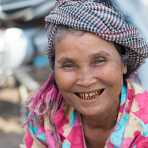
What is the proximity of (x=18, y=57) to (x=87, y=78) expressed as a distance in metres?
2.84

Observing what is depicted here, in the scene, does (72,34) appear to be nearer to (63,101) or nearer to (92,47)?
(92,47)

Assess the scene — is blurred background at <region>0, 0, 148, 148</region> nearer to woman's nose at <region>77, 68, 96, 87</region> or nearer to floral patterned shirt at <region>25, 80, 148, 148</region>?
floral patterned shirt at <region>25, 80, 148, 148</region>

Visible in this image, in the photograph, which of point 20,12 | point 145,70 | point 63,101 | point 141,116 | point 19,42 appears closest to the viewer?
point 141,116

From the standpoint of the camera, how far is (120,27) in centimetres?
242

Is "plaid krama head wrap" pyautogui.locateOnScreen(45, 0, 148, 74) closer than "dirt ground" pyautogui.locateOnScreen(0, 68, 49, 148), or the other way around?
"plaid krama head wrap" pyautogui.locateOnScreen(45, 0, 148, 74)

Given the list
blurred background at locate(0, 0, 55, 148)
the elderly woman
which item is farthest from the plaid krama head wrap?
blurred background at locate(0, 0, 55, 148)

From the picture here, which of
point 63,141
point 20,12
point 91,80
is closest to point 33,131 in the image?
point 63,141

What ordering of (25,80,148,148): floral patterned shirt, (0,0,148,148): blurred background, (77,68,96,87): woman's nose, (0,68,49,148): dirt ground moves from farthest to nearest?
(0,0,148,148): blurred background
(0,68,49,148): dirt ground
(25,80,148,148): floral patterned shirt
(77,68,96,87): woman's nose

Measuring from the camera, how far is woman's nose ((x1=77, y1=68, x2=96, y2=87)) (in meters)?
2.38

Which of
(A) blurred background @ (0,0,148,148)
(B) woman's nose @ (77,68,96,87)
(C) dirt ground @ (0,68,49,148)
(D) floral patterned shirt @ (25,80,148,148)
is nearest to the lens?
(B) woman's nose @ (77,68,96,87)

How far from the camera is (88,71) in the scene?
2.38m

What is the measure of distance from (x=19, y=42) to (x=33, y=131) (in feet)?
7.96

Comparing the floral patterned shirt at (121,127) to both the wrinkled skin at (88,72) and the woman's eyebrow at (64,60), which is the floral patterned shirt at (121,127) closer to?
the wrinkled skin at (88,72)

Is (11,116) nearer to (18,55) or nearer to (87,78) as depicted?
(18,55)
